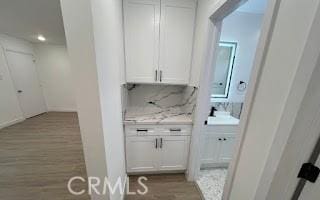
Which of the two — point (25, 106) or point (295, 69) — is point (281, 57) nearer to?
point (295, 69)

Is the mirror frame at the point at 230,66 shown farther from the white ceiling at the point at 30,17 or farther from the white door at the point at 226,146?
the white ceiling at the point at 30,17

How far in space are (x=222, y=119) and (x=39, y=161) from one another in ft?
10.7

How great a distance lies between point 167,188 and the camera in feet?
6.03

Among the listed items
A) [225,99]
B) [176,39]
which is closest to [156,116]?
[176,39]

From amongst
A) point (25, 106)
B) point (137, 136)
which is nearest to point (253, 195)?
point (137, 136)

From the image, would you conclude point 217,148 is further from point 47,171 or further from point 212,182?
point 47,171

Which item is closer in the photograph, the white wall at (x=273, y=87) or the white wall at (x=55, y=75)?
the white wall at (x=273, y=87)

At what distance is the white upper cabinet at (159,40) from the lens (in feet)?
5.60

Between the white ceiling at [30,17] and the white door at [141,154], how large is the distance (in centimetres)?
236

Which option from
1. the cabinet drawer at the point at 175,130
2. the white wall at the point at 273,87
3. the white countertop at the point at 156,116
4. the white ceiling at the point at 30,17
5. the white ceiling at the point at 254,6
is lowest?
the cabinet drawer at the point at 175,130

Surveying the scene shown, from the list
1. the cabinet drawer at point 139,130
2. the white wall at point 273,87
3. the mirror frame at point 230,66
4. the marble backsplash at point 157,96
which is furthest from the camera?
the marble backsplash at point 157,96

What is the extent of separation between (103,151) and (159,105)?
59.3 inches

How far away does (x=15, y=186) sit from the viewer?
1.80 m

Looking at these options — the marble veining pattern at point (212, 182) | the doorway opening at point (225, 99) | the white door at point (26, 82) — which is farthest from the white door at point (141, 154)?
the white door at point (26, 82)
